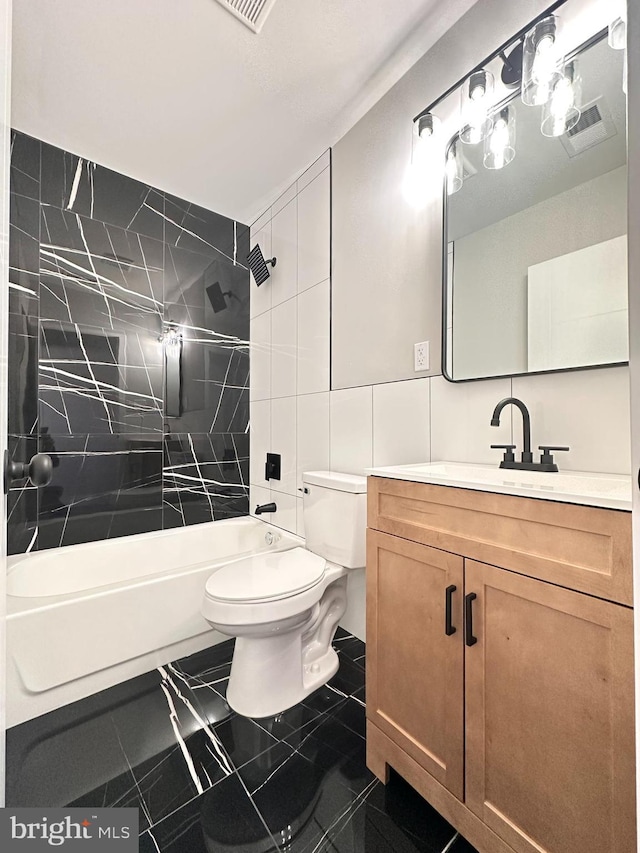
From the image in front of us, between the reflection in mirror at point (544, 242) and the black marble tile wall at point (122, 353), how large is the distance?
172 cm

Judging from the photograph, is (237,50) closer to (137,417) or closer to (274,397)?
(274,397)

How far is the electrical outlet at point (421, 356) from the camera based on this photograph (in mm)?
1570

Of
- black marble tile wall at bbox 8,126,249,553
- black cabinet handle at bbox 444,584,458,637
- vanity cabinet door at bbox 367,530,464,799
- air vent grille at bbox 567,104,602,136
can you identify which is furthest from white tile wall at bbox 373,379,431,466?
black marble tile wall at bbox 8,126,249,553

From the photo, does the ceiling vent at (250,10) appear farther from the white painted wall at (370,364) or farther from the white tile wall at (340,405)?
the white tile wall at (340,405)

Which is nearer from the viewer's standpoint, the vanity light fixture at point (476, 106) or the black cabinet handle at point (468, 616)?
the black cabinet handle at point (468, 616)

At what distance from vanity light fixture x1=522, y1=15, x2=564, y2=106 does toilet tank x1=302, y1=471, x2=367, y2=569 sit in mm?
1426

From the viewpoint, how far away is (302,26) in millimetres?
1520

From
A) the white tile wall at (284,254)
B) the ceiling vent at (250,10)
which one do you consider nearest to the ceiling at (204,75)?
the ceiling vent at (250,10)

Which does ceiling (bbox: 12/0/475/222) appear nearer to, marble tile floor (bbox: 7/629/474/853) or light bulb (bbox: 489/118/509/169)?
light bulb (bbox: 489/118/509/169)

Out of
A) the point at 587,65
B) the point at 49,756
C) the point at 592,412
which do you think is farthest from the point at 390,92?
Answer: the point at 49,756

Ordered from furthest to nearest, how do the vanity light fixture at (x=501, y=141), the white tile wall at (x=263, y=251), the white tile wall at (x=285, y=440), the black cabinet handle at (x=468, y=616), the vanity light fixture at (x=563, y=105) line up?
the white tile wall at (x=263, y=251) < the white tile wall at (x=285, y=440) < the vanity light fixture at (x=501, y=141) < the vanity light fixture at (x=563, y=105) < the black cabinet handle at (x=468, y=616)

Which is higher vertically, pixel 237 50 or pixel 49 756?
pixel 237 50

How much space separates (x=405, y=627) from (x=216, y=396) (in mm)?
2007

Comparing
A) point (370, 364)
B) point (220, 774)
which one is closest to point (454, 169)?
point (370, 364)
